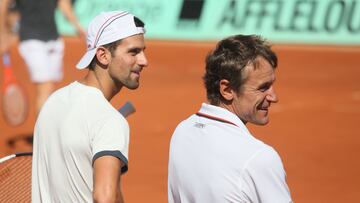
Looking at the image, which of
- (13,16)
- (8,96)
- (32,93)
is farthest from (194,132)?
(13,16)

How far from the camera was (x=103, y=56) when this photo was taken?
402 centimetres

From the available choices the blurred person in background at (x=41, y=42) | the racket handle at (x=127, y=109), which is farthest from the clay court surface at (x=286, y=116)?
the racket handle at (x=127, y=109)

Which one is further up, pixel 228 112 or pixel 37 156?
pixel 228 112

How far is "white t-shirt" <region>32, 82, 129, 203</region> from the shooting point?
3.66 meters

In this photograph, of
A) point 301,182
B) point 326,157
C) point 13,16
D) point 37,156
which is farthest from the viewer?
point 13,16

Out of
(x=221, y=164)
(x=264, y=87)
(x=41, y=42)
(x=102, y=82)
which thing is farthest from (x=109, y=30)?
(x=41, y=42)

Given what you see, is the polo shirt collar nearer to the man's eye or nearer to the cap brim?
the man's eye

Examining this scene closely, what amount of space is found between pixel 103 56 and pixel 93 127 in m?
0.46

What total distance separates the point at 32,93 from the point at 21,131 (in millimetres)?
2853

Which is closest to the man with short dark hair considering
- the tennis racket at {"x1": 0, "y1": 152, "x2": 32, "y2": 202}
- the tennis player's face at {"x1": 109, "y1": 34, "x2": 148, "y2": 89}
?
the tennis player's face at {"x1": 109, "y1": 34, "x2": 148, "y2": 89}

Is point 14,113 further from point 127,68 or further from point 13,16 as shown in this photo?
point 127,68

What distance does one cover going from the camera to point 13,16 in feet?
64.3

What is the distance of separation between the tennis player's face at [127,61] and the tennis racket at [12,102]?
8465 millimetres

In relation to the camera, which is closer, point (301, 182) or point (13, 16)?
point (301, 182)
